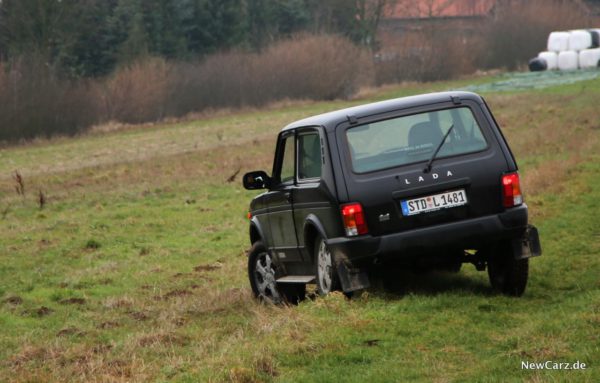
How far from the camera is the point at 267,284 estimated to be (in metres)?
12.0

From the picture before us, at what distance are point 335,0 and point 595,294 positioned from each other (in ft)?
277

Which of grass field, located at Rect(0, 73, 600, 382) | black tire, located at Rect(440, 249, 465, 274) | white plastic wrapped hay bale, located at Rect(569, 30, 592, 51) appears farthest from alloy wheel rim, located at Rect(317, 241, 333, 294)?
white plastic wrapped hay bale, located at Rect(569, 30, 592, 51)

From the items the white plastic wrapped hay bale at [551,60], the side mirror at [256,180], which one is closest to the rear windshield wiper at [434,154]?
the side mirror at [256,180]

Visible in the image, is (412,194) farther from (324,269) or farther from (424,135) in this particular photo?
(324,269)

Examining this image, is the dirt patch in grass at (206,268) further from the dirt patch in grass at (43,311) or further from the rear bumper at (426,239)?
the rear bumper at (426,239)

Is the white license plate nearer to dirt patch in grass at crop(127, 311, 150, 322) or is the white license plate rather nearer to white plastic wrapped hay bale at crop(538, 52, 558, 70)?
dirt patch in grass at crop(127, 311, 150, 322)

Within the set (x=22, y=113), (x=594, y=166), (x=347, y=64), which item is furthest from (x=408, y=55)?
(x=594, y=166)

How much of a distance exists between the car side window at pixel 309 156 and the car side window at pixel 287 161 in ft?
0.72

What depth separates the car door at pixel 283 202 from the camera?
10965 millimetres

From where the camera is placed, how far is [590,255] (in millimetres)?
12094

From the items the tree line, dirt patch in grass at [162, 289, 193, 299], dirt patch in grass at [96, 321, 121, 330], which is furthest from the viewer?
the tree line

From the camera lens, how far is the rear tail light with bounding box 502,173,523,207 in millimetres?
9828

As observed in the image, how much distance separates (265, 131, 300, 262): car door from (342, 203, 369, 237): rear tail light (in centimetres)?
129

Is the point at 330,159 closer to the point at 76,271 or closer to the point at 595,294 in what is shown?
the point at 595,294
